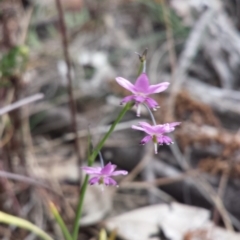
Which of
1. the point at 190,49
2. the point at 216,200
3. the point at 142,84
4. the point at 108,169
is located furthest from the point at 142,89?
the point at 190,49

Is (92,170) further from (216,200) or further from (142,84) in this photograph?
(216,200)

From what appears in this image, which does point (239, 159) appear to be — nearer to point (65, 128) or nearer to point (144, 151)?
point (144, 151)

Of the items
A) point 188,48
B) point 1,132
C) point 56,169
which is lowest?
point 56,169

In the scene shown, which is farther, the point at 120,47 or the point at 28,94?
the point at 120,47

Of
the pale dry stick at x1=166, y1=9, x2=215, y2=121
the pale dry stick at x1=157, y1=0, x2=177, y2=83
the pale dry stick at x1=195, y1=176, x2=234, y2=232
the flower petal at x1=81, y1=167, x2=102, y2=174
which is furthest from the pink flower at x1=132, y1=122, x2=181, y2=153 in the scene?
the pale dry stick at x1=157, y1=0, x2=177, y2=83

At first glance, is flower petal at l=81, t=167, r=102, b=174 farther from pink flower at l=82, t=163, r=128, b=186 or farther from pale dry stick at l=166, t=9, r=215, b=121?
pale dry stick at l=166, t=9, r=215, b=121

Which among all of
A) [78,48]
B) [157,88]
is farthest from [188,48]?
[157,88]
